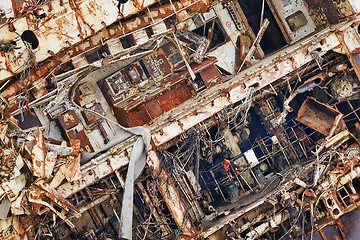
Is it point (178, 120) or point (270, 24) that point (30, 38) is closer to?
point (178, 120)

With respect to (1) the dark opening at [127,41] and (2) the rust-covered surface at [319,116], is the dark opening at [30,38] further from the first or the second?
(2) the rust-covered surface at [319,116]

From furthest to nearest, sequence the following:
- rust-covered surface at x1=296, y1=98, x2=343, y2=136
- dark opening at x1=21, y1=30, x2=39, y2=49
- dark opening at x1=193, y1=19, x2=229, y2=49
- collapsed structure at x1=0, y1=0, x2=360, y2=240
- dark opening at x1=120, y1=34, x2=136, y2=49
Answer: dark opening at x1=193, y1=19, x2=229, y2=49
dark opening at x1=120, y1=34, x2=136, y2=49
rust-covered surface at x1=296, y1=98, x2=343, y2=136
dark opening at x1=21, y1=30, x2=39, y2=49
collapsed structure at x1=0, y1=0, x2=360, y2=240

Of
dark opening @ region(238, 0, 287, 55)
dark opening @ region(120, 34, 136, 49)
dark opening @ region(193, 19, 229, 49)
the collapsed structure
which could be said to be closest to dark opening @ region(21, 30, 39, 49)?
the collapsed structure

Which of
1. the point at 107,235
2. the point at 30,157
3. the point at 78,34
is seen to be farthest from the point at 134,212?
the point at 78,34

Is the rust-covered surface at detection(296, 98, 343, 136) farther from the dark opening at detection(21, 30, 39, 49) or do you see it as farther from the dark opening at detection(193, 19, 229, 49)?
the dark opening at detection(21, 30, 39, 49)

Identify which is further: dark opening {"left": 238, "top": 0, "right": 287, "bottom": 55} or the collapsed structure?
dark opening {"left": 238, "top": 0, "right": 287, "bottom": 55}
